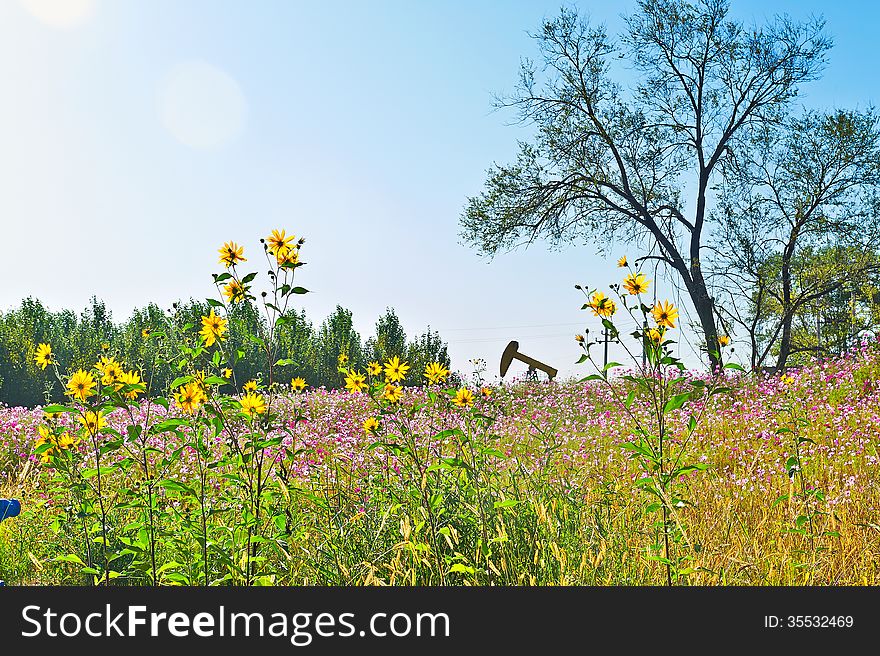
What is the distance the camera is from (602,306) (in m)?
2.83

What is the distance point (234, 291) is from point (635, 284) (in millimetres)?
1506

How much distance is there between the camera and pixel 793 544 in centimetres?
357

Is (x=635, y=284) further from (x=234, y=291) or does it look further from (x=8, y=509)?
(x=8, y=509)

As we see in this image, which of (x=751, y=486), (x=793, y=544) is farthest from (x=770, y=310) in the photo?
(x=793, y=544)

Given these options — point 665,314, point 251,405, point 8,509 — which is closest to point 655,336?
point 665,314

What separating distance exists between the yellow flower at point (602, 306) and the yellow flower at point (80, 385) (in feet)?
6.61

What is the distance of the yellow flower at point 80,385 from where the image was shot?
9.22 ft

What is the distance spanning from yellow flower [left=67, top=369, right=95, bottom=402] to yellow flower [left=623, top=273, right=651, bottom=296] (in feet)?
7.01

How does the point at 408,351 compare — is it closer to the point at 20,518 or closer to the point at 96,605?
the point at 20,518

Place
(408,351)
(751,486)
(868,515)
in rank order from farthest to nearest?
1. (408,351)
2. (751,486)
3. (868,515)

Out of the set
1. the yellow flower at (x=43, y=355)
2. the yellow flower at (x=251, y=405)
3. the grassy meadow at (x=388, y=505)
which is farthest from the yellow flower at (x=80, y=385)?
the yellow flower at (x=251, y=405)

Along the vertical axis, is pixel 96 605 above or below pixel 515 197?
below

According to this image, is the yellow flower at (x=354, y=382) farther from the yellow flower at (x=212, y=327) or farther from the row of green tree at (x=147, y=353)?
the row of green tree at (x=147, y=353)

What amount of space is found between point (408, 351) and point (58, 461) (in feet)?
52.3
